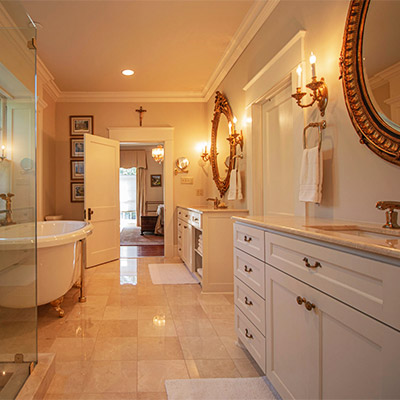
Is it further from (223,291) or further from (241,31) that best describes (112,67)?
(223,291)

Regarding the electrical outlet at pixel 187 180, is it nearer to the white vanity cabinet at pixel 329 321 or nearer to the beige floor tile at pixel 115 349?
the beige floor tile at pixel 115 349

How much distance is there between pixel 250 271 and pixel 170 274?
2426 millimetres

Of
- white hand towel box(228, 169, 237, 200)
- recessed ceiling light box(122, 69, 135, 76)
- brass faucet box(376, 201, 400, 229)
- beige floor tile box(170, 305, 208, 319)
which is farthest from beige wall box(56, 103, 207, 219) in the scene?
brass faucet box(376, 201, 400, 229)

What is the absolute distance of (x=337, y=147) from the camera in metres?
1.79

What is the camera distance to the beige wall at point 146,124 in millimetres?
5055

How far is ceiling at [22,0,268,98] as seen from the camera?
2.81 metres

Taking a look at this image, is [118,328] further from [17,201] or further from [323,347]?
[323,347]

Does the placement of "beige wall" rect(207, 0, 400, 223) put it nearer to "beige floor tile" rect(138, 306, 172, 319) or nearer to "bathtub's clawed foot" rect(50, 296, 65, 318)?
"beige floor tile" rect(138, 306, 172, 319)

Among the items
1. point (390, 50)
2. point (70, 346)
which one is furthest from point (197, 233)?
point (390, 50)

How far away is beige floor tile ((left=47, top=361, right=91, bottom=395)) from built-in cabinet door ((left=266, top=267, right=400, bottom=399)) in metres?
1.01

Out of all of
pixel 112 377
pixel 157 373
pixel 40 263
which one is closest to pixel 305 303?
pixel 157 373

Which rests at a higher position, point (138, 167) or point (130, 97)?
point (130, 97)

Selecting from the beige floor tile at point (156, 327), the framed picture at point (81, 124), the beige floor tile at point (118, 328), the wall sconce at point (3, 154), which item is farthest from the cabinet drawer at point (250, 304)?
the framed picture at point (81, 124)

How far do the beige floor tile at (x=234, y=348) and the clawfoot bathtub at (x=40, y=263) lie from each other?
1.22 meters
